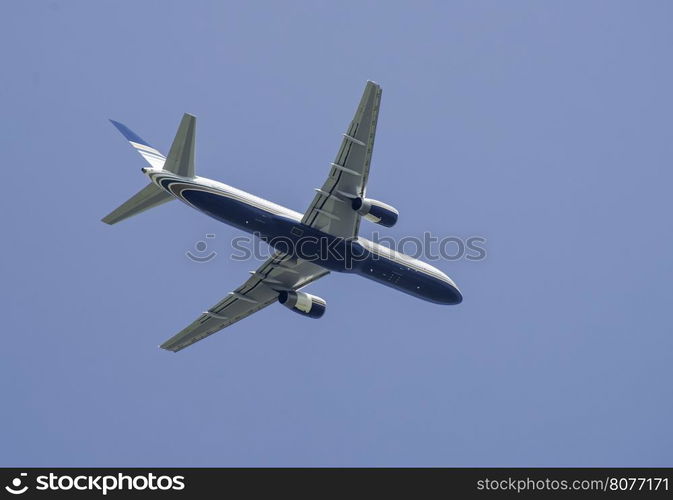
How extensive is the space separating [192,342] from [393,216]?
15367 millimetres

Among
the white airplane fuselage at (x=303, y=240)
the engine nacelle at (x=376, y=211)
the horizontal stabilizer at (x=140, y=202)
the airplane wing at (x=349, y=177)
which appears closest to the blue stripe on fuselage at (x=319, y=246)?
the white airplane fuselage at (x=303, y=240)

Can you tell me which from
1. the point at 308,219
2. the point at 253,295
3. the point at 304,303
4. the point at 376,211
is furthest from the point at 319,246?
the point at 253,295

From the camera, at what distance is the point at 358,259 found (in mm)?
56938

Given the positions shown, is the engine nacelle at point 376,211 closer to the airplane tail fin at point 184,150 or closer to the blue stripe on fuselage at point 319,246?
the blue stripe on fuselage at point 319,246

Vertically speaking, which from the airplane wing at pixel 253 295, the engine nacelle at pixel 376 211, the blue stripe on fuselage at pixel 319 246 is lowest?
the airplane wing at pixel 253 295

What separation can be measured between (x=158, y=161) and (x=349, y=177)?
1005cm

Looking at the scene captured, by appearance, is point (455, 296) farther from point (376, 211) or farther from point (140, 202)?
point (140, 202)

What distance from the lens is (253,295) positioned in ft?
202

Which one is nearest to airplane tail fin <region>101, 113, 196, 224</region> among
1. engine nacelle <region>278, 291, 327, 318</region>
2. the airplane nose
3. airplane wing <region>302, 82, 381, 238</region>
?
airplane wing <region>302, 82, 381, 238</region>

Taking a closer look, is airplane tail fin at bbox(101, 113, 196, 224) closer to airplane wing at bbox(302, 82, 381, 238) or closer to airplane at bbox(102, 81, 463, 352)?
airplane at bbox(102, 81, 463, 352)

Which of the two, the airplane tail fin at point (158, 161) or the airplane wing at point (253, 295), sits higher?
the airplane tail fin at point (158, 161)

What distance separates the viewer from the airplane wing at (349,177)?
165 feet

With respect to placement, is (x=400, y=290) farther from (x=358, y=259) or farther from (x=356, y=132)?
(x=356, y=132)

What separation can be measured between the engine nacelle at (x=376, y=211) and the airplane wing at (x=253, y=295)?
5.85 m
